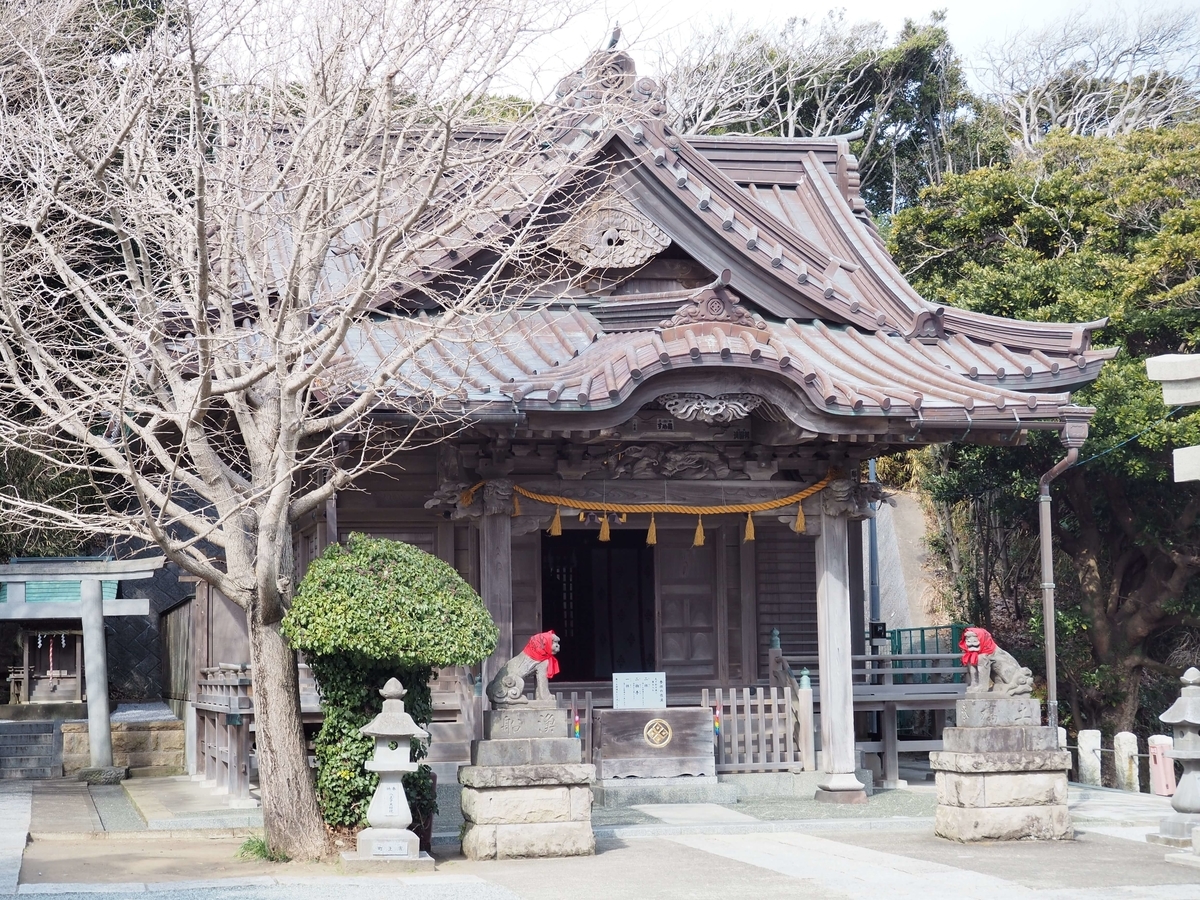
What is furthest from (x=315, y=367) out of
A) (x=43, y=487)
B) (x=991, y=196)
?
(x=991, y=196)

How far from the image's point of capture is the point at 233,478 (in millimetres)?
10438

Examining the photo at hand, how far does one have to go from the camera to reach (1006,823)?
11.1 meters

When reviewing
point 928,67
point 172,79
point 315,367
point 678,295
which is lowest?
point 315,367

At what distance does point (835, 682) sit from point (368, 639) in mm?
5972

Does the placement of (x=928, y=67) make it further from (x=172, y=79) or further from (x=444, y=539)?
(x=172, y=79)

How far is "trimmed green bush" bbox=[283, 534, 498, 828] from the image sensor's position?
32.2ft

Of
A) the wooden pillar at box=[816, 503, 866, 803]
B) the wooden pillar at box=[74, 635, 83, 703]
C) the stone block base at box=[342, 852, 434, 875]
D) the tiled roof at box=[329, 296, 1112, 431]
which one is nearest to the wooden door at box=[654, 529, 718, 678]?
the wooden pillar at box=[816, 503, 866, 803]

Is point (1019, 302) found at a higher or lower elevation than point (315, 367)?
higher

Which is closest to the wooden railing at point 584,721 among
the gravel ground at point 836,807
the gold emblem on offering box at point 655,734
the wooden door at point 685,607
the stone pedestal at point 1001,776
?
the gold emblem on offering box at point 655,734

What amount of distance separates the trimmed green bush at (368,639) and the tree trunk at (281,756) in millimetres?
180

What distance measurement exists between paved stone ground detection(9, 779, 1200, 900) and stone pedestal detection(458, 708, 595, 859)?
0.57 ft

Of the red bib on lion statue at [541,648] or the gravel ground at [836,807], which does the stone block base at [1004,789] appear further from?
the red bib on lion statue at [541,648]

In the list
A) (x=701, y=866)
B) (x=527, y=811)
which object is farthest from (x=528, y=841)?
(x=701, y=866)

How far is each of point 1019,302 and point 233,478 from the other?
1681 cm
